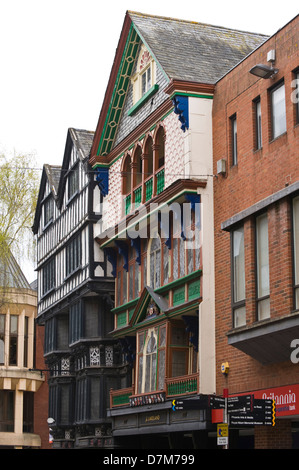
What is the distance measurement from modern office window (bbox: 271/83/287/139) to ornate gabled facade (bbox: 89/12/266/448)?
3781mm

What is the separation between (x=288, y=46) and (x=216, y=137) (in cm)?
473

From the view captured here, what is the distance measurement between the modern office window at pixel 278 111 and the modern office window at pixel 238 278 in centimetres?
285

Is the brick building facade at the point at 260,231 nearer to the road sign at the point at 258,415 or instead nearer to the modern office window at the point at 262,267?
the modern office window at the point at 262,267

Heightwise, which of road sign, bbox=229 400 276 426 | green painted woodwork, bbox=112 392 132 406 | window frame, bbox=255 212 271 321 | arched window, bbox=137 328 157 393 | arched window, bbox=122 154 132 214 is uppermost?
arched window, bbox=122 154 132 214

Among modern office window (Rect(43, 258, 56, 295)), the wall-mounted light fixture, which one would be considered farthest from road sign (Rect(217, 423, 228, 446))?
modern office window (Rect(43, 258, 56, 295))

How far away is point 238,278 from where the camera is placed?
25406 millimetres

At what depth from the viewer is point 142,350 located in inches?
1265

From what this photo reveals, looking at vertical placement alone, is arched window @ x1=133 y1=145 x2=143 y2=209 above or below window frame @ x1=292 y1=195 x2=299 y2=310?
above

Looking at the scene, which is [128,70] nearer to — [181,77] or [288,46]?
[181,77]

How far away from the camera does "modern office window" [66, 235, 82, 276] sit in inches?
1558

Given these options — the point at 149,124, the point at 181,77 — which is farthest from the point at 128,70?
the point at 181,77

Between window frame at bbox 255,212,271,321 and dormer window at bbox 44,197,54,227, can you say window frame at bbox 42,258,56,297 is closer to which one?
dormer window at bbox 44,197,54,227

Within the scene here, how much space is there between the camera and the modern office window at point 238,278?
2503cm

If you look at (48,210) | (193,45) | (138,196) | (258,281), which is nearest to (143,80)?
(193,45)
